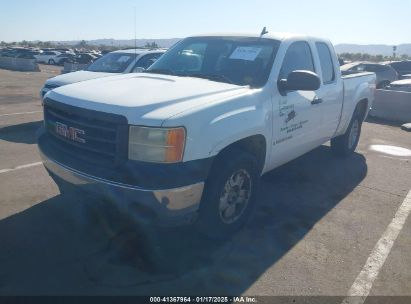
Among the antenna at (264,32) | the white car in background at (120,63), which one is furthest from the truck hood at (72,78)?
the antenna at (264,32)

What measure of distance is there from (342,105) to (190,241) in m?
3.39

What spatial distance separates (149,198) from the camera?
3000 mm

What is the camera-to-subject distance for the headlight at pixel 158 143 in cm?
305

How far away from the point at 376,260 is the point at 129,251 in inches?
92.8

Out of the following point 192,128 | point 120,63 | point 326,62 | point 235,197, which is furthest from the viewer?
point 120,63

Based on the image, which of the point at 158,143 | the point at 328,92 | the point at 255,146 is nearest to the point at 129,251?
the point at 158,143

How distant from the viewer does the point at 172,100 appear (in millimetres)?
3369

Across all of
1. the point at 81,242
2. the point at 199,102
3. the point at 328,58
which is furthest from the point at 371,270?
the point at 328,58

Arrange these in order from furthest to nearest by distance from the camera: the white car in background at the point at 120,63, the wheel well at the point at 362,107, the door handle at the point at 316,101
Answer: the white car in background at the point at 120,63, the wheel well at the point at 362,107, the door handle at the point at 316,101

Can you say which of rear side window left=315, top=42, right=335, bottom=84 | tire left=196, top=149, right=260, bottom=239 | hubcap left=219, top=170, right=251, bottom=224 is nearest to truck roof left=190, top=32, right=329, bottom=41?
rear side window left=315, top=42, right=335, bottom=84

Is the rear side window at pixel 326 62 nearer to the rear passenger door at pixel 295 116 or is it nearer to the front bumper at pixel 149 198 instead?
the rear passenger door at pixel 295 116

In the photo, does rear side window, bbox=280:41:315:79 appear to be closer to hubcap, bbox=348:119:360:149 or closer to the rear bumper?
the rear bumper

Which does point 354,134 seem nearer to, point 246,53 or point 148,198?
point 246,53

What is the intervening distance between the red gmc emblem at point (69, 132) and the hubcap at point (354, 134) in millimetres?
5112
